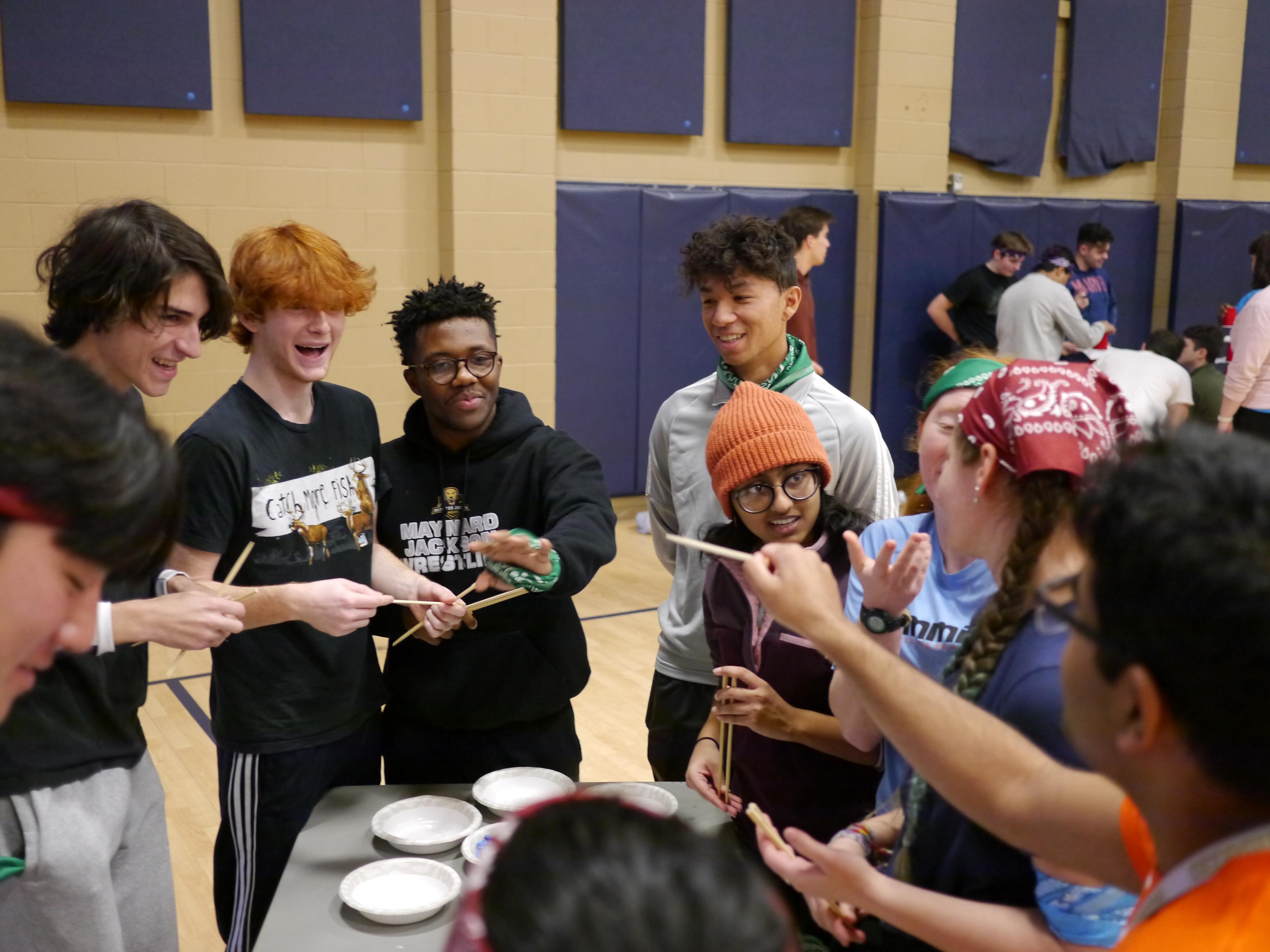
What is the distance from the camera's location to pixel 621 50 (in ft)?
20.8

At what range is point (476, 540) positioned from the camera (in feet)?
7.33

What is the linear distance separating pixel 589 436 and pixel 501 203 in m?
1.46

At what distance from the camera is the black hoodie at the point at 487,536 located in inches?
84.4

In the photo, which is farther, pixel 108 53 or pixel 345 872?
pixel 108 53

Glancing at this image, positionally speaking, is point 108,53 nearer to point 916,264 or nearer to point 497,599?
point 497,599

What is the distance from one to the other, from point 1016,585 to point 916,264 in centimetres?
654

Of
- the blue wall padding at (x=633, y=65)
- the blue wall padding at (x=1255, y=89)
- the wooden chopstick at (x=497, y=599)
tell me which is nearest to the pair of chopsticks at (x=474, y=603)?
the wooden chopstick at (x=497, y=599)

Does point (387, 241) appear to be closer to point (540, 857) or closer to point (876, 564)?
point (876, 564)

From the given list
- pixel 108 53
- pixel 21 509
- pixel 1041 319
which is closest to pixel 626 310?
pixel 1041 319

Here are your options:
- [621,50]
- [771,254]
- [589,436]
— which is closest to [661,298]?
[589,436]

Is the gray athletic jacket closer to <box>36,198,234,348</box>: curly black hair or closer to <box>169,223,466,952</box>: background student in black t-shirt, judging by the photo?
<box>169,223,466,952</box>: background student in black t-shirt

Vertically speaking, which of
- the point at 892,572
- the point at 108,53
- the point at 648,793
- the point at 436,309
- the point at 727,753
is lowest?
the point at 648,793

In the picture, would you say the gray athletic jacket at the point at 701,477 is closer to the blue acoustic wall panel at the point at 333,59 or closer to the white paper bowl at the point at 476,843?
the white paper bowl at the point at 476,843

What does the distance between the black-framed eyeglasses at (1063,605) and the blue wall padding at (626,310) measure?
549cm
